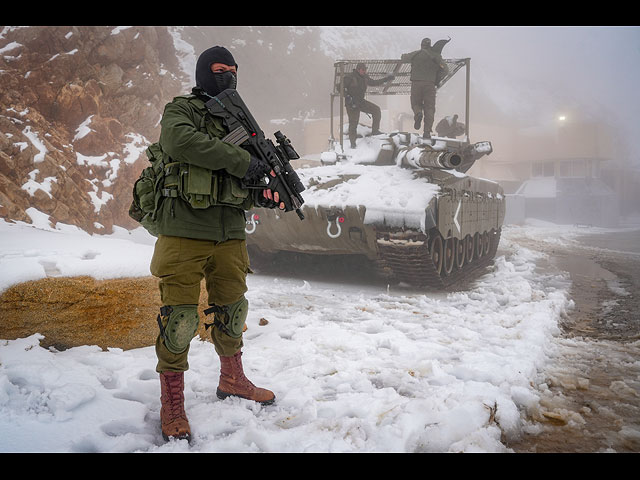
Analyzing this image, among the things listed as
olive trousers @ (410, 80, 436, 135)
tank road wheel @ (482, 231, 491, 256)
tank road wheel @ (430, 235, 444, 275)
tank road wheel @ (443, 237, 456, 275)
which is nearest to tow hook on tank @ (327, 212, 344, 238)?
tank road wheel @ (430, 235, 444, 275)

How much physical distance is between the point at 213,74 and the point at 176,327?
1264 mm

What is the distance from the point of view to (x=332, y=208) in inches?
233

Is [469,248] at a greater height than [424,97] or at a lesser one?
lesser

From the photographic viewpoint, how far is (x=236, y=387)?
2.43m

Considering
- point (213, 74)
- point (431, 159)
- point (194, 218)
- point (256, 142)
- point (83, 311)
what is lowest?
point (83, 311)

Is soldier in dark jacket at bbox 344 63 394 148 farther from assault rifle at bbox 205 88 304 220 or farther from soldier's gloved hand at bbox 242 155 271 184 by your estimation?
soldier's gloved hand at bbox 242 155 271 184

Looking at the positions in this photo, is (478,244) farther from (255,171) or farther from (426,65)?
(255,171)

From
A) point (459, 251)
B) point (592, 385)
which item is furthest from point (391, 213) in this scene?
point (592, 385)

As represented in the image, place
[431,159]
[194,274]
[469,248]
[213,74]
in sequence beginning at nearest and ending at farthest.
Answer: [194,274] < [213,74] < [431,159] < [469,248]

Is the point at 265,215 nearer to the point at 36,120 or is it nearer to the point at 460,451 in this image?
the point at 460,451

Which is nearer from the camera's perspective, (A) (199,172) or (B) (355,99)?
(A) (199,172)
